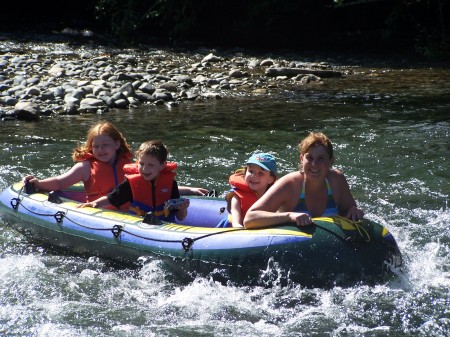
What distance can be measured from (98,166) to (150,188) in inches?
23.5

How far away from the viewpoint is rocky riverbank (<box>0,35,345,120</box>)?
11617mm

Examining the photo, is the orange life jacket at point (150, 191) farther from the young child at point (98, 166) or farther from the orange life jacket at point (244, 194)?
the orange life jacket at point (244, 194)

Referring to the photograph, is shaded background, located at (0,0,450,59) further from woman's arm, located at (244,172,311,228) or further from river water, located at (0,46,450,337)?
woman's arm, located at (244,172,311,228)

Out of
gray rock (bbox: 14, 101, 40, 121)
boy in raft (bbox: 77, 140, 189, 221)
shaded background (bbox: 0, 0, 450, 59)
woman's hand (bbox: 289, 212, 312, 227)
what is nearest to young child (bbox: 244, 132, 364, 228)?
woman's hand (bbox: 289, 212, 312, 227)

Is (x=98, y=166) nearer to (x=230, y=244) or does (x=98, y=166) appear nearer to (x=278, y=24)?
(x=230, y=244)

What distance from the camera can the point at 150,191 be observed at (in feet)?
19.0

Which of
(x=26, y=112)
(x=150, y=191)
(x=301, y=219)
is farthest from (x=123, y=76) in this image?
(x=301, y=219)

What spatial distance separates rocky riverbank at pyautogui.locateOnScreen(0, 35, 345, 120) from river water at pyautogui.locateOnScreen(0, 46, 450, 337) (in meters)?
0.45

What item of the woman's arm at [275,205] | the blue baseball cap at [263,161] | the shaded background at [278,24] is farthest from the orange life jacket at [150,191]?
the shaded background at [278,24]

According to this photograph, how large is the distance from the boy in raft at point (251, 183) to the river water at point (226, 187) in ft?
1.98

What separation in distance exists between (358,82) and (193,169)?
6182 mm

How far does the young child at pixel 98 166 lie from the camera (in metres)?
6.13

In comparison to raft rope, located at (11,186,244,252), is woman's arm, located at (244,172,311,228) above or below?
above

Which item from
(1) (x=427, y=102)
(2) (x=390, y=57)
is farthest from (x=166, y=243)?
(2) (x=390, y=57)
